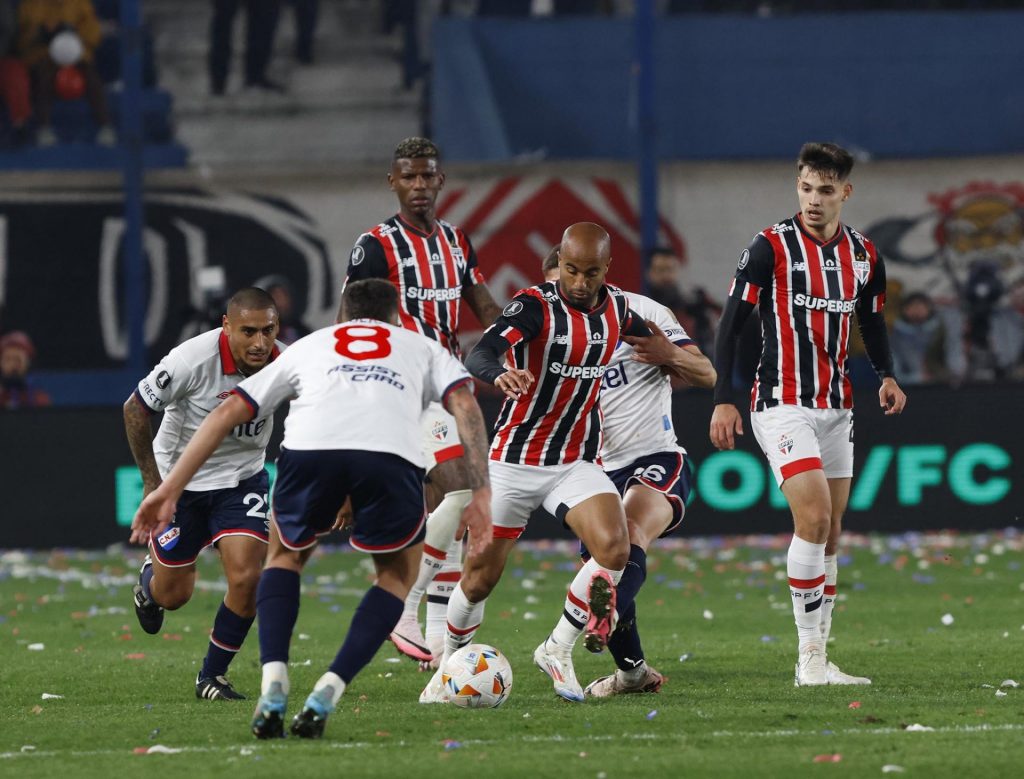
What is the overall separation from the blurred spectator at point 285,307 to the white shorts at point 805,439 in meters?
7.04

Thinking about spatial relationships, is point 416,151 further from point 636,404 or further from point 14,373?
point 14,373

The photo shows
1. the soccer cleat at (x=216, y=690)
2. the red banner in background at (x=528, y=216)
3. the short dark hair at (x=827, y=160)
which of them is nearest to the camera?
the soccer cleat at (x=216, y=690)

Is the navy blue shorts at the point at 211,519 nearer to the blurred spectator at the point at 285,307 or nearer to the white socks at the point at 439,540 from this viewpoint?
the white socks at the point at 439,540

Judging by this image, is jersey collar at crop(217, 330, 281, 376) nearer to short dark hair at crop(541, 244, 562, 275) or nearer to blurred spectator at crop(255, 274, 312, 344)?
short dark hair at crop(541, 244, 562, 275)

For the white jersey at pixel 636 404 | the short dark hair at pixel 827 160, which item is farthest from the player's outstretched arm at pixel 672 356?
the short dark hair at pixel 827 160

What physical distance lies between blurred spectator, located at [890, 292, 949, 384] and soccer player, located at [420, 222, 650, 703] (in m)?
10.8

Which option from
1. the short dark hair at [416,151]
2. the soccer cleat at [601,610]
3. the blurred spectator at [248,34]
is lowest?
the soccer cleat at [601,610]

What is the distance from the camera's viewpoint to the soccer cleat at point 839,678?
7.41m

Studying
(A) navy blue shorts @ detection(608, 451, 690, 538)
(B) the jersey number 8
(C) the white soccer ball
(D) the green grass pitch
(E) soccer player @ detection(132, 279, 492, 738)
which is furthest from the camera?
(C) the white soccer ball

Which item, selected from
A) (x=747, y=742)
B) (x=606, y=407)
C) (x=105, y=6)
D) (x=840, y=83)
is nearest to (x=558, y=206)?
(x=840, y=83)

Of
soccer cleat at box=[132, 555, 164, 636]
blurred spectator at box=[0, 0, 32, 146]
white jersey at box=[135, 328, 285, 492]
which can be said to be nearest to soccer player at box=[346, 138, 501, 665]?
white jersey at box=[135, 328, 285, 492]

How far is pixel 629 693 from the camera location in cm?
734

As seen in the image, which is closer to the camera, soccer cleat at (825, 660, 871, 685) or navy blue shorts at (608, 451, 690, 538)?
soccer cleat at (825, 660, 871, 685)

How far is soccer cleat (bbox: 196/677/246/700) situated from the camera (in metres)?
7.30
